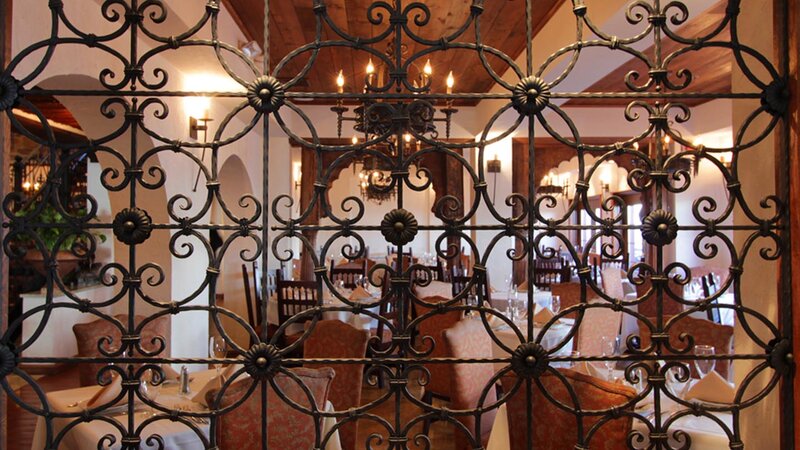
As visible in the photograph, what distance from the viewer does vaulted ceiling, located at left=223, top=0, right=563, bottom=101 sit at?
4.11 m

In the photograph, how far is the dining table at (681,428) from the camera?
6.30 ft

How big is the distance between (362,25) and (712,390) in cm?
368

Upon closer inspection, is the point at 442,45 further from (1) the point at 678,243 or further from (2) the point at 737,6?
(1) the point at 678,243

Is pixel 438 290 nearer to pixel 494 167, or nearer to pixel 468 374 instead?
pixel 468 374

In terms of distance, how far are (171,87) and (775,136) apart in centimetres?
382

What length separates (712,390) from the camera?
6.82 feet

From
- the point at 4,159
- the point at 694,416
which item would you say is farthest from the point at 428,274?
the point at 694,416

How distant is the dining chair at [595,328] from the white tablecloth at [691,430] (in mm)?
1656

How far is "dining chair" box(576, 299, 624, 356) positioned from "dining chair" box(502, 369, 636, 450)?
2115mm

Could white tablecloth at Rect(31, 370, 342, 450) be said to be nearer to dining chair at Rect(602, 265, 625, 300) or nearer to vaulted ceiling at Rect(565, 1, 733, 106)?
vaulted ceiling at Rect(565, 1, 733, 106)

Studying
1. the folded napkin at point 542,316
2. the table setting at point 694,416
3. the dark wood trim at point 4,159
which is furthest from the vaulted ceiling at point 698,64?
the dark wood trim at point 4,159

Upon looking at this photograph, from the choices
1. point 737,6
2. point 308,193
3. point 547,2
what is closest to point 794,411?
point 737,6

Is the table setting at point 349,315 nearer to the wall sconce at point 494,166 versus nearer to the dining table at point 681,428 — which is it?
the wall sconce at point 494,166

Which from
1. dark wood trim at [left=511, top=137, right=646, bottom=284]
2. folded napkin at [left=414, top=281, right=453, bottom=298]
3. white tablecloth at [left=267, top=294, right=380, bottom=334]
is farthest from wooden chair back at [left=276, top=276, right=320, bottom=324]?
dark wood trim at [left=511, top=137, right=646, bottom=284]
